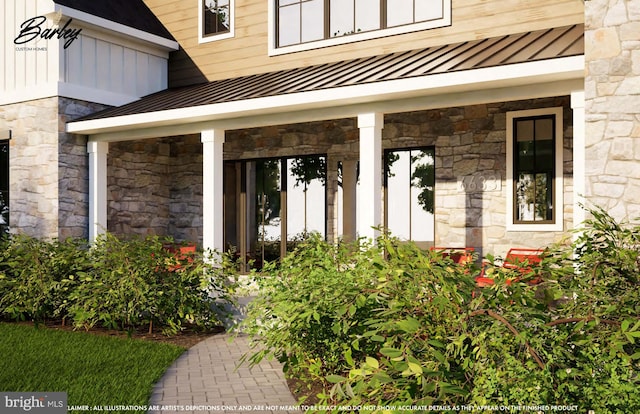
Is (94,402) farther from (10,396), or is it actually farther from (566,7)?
(566,7)

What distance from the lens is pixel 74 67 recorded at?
35.9 feet

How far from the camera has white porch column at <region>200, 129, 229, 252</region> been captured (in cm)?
980

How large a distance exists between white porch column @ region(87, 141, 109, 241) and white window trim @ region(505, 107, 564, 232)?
6703mm

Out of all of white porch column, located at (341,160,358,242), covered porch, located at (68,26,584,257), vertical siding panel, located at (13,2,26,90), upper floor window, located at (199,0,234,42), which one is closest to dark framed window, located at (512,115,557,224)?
covered porch, located at (68,26,584,257)

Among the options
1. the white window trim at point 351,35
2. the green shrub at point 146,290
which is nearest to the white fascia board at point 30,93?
the white window trim at point 351,35

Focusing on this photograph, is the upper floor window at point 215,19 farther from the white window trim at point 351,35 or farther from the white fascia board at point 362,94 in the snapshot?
the white fascia board at point 362,94

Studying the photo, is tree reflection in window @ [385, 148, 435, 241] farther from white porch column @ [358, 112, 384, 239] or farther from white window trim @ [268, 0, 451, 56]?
white window trim @ [268, 0, 451, 56]

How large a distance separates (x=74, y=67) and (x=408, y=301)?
906cm

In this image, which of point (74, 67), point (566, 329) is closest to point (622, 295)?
point (566, 329)

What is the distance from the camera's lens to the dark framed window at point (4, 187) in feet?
38.1

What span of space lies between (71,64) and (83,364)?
6.58 meters

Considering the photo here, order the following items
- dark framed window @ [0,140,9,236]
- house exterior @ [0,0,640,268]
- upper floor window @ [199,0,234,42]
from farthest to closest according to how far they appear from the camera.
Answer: upper floor window @ [199,0,234,42] < dark framed window @ [0,140,9,236] < house exterior @ [0,0,640,268]

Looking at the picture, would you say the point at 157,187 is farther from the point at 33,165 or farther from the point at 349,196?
the point at 349,196

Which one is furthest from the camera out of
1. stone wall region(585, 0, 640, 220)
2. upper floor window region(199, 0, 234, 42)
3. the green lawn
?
upper floor window region(199, 0, 234, 42)
